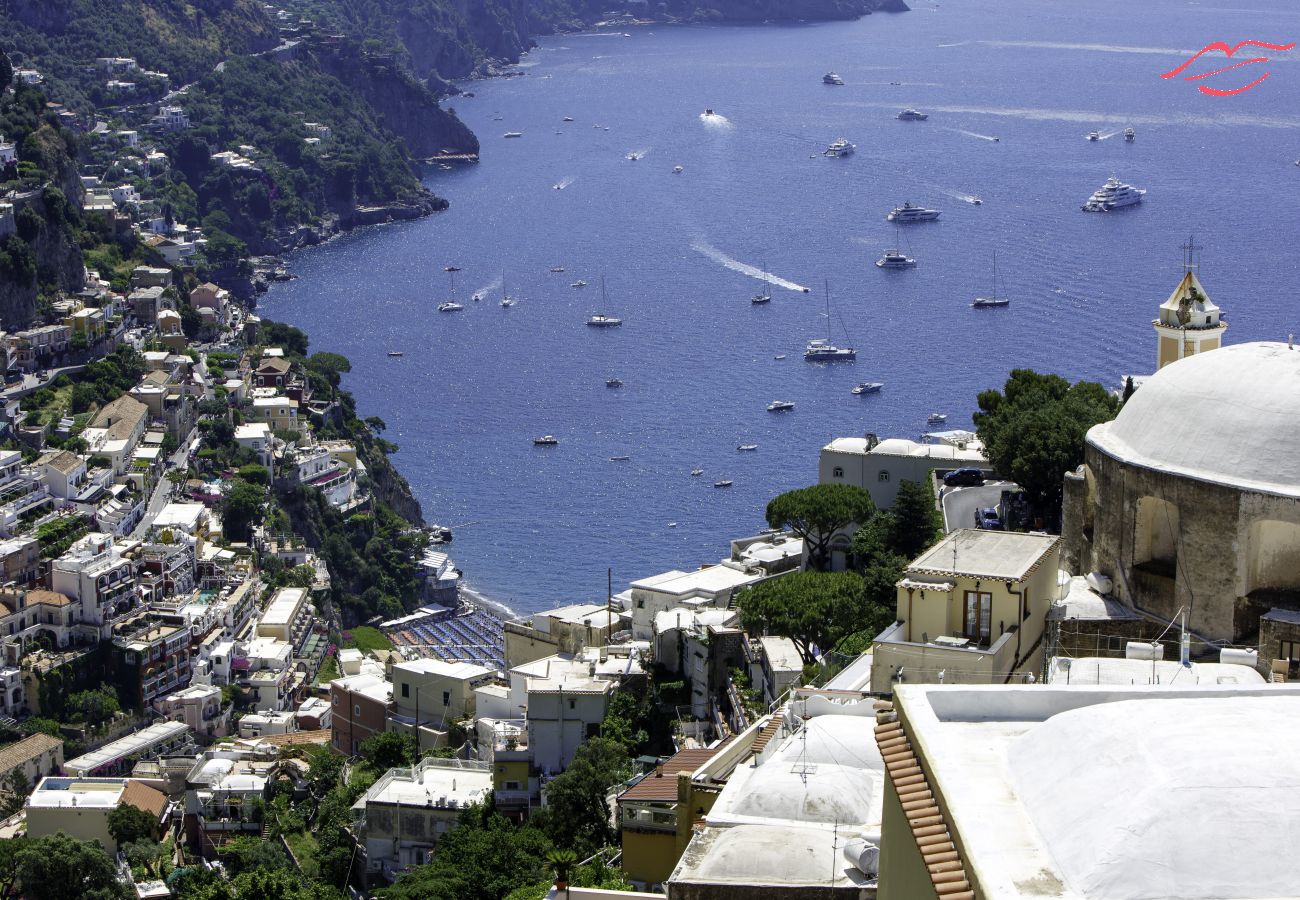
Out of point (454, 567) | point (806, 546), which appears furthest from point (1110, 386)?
point (806, 546)

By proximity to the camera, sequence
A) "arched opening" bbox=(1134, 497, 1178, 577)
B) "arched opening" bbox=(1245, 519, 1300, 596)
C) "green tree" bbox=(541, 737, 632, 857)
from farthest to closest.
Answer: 1. "green tree" bbox=(541, 737, 632, 857)
2. "arched opening" bbox=(1134, 497, 1178, 577)
3. "arched opening" bbox=(1245, 519, 1300, 596)

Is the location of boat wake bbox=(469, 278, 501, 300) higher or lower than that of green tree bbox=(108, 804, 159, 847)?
lower

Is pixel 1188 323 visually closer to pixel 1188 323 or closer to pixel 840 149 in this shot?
pixel 1188 323

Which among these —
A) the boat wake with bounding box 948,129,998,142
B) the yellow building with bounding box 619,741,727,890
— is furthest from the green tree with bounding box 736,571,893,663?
the boat wake with bounding box 948,129,998,142

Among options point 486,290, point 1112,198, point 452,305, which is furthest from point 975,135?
point 452,305

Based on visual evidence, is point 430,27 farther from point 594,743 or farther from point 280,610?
point 594,743

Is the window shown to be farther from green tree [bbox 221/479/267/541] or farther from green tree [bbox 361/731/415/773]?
green tree [bbox 221/479/267/541]
